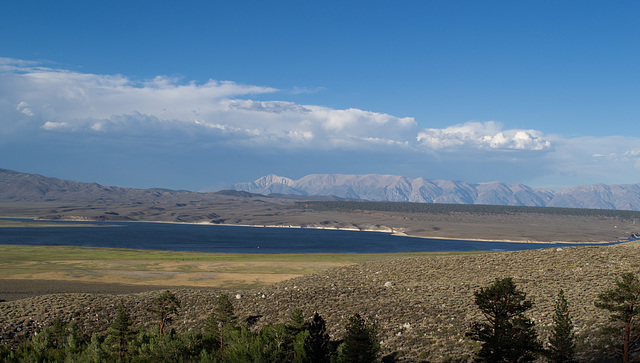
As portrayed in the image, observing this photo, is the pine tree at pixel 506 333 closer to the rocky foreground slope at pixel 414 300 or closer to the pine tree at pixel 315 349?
the rocky foreground slope at pixel 414 300

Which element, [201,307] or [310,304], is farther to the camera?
[201,307]

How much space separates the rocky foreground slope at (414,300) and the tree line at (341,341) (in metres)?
2.67

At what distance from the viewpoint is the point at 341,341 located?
25.0m

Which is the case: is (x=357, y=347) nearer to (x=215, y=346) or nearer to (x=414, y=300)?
(x=215, y=346)

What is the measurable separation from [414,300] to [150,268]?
50482 millimetres

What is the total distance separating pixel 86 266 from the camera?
69.6 meters

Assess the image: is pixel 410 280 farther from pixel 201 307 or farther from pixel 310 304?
pixel 201 307

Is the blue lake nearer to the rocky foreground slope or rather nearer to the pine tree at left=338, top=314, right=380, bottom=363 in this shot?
the rocky foreground slope

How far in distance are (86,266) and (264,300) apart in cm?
4792

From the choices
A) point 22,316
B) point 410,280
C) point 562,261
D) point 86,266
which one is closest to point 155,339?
point 22,316

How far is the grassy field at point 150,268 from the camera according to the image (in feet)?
188

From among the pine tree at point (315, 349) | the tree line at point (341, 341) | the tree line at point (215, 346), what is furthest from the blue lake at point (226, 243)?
the pine tree at point (315, 349)

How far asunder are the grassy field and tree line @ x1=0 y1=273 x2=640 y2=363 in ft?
92.8

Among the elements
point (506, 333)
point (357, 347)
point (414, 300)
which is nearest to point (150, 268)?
point (414, 300)
